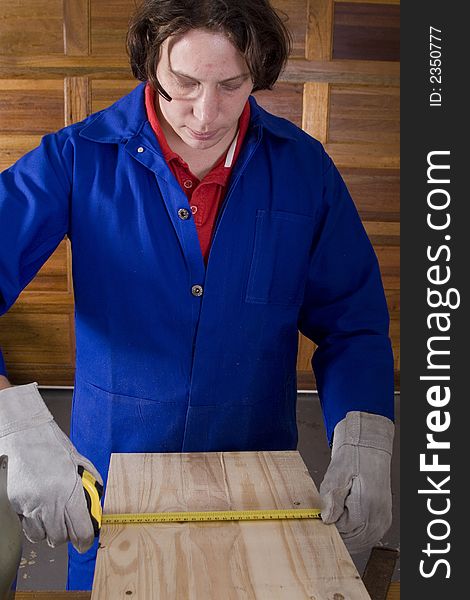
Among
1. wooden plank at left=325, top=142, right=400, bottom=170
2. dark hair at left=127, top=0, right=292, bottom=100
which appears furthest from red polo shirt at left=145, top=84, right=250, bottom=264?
wooden plank at left=325, top=142, right=400, bottom=170

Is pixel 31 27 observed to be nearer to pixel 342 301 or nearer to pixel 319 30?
pixel 319 30

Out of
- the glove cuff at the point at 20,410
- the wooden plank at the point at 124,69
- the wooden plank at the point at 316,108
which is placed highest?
the wooden plank at the point at 124,69

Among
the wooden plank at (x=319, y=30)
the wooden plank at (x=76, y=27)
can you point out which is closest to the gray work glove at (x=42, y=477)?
the wooden plank at (x=76, y=27)

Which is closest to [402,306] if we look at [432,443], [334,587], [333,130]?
[432,443]

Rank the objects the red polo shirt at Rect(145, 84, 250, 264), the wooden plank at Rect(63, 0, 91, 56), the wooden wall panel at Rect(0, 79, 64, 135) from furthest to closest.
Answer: the wooden wall panel at Rect(0, 79, 64, 135) < the wooden plank at Rect(63, 0, 91, 56) < the red polo shirt at Rect(145, 84, 250, 264)

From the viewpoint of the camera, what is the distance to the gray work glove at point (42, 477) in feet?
3.64

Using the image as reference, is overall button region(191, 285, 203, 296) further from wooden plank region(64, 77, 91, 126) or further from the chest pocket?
wooden plank region(64, 77, 91, 126)

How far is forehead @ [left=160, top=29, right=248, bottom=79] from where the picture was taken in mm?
1242

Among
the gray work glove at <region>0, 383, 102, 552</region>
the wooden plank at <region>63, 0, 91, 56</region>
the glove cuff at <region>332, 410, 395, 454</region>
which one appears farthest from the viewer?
the wooden plank at <region>63, 0, 91, 56</region>

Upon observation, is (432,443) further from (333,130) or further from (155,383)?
(333,130)

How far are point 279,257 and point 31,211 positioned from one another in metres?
0.49

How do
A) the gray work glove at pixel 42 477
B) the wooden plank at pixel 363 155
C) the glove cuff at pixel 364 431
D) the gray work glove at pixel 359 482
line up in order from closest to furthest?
1. the gray work glove at pixel 42 477
2. the gray work glove at pixel 359 482
3. the glove cuff at pixel 364 431
4. the wooden plank at pixel 363 155

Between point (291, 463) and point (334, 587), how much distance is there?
0.40 meters

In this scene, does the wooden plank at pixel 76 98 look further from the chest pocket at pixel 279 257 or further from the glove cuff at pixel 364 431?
the glove cuff at pixel 364 431
